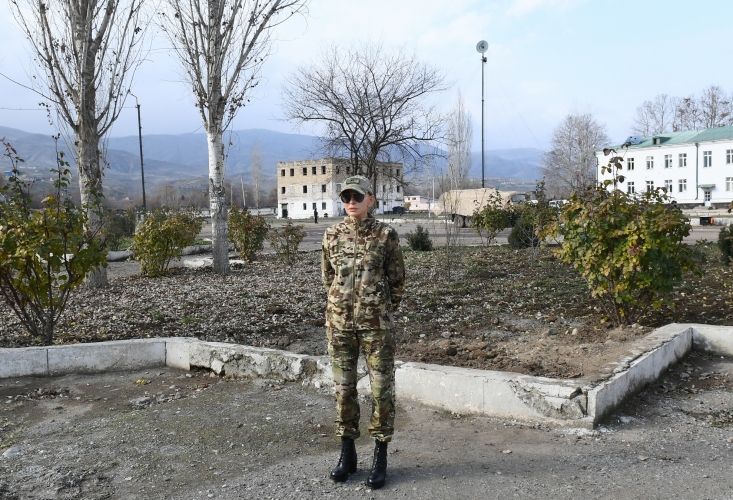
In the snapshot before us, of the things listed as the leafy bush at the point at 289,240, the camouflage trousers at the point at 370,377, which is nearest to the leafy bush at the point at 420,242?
the leafy bush at the point at 289,240

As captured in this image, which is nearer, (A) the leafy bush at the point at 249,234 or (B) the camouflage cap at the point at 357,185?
(B) the camouflage cap at the point at 357,185

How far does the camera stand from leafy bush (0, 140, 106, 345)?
233 inches

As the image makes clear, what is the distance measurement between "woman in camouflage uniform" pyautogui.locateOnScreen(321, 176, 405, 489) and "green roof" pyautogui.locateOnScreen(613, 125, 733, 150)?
5604 cm

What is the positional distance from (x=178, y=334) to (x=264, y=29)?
770 cm

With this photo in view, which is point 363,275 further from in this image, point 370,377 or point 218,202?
point 218,202

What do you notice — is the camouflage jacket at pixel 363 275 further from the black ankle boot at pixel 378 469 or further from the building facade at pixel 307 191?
the building facade at pixel 307 191

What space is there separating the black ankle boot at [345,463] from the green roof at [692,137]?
56.4 m

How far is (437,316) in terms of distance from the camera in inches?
308

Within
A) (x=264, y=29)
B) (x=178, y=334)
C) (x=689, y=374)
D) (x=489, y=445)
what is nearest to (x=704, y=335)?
(x=689, y=374)

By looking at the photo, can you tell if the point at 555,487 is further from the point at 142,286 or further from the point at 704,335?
the point at 142,286

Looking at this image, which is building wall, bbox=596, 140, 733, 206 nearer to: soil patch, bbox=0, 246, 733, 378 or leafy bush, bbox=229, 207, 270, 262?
leafy bush, bbox=229, 207, 270, 262

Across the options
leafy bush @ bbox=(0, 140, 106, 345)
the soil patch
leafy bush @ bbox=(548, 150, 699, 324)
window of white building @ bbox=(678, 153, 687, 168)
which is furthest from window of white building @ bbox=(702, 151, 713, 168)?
leafy bush @ bbox=(0, 140, 106, 345)

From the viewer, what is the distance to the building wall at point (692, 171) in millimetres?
52281

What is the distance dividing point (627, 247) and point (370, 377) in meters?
3.85
